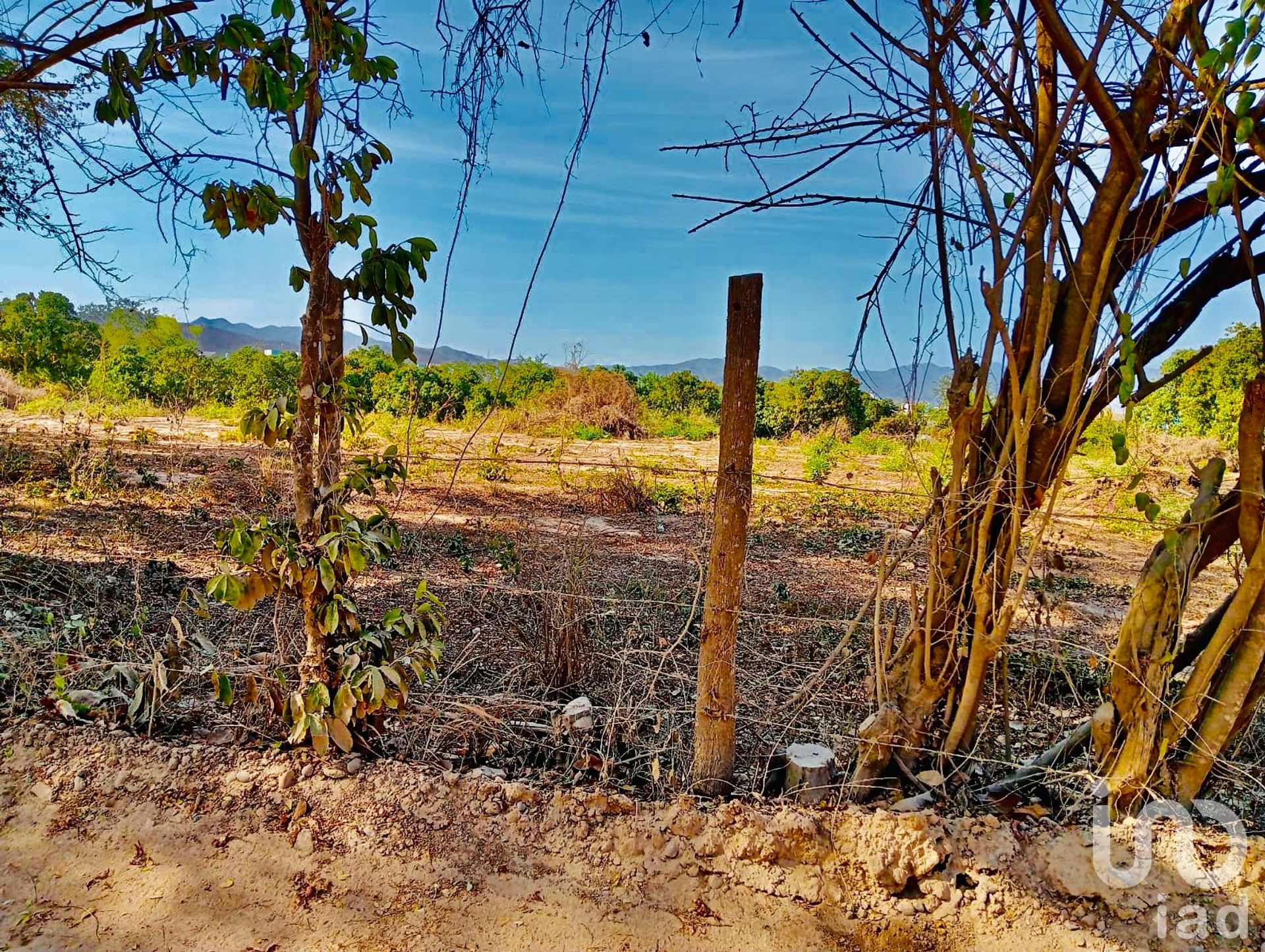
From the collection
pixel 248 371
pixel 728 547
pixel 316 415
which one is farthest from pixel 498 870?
pixel 248 371

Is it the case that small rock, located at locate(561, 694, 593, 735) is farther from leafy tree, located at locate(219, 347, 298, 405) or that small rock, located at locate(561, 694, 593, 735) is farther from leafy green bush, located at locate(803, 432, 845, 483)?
leafy tree, located at locate(219, 347, 298, 405)

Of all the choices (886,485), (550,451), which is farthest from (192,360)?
(886,485)

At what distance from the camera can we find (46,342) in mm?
12430

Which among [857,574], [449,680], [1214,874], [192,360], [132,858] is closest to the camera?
[1214,874]

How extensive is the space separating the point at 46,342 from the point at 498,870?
582 inches

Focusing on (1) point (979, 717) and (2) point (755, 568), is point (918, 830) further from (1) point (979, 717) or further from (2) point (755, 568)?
(2) point (755, 568)

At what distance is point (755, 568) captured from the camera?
5480 mm

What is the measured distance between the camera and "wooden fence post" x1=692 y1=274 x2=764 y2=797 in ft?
6.85

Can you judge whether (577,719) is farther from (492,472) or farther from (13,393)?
(13,393)

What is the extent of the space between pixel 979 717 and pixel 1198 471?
3.27ft

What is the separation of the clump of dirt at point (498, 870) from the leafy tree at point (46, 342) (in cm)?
1264

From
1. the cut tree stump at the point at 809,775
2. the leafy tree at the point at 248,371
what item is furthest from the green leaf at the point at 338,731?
the leafy tree at the point at 248,371

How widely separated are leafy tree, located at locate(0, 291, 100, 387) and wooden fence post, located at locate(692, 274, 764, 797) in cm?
1343

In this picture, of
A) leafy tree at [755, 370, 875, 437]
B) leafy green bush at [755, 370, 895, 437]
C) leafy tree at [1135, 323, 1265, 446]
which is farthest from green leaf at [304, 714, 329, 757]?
leafy tree at [755, 370, 875, 437]
